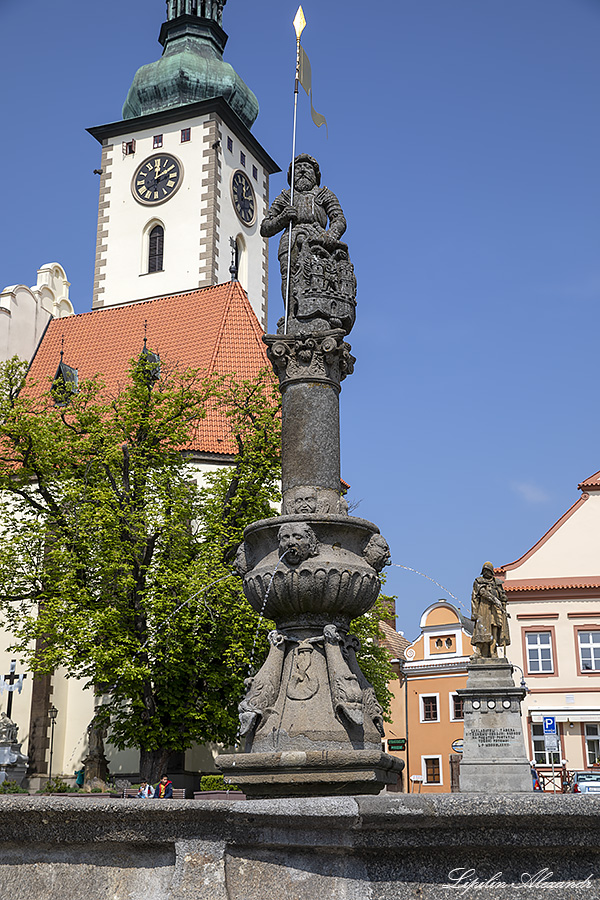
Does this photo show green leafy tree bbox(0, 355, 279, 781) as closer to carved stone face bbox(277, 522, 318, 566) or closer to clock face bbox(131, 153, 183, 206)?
carved stone face bbox(277, 522, 318, 566)

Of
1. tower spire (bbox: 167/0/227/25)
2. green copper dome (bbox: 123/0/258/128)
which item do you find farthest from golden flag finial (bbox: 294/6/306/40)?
tower spire (bbox: 167/0/227/25)

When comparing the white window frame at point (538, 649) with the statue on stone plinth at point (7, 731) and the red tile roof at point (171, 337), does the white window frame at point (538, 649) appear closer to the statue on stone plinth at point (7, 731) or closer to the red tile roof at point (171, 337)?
the red tile roof at point (171, 337)

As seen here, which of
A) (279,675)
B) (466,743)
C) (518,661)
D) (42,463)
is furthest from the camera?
(518,661)

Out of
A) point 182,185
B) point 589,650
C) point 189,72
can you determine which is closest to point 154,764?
point 589,650

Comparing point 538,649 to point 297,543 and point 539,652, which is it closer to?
point 539,652

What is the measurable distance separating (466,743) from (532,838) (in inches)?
597

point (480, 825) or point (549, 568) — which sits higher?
point (549, 568)

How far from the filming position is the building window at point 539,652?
32.1 m

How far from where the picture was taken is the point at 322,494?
25.3 ft

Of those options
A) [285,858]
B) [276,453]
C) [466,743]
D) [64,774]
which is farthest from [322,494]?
[64,774]

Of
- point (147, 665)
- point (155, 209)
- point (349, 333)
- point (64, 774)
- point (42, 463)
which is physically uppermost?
point (155, 209)

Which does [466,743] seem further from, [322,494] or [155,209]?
[155,209]

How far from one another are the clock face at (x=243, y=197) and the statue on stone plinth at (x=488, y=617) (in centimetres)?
2465

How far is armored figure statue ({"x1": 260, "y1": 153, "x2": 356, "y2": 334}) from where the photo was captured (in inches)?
325
